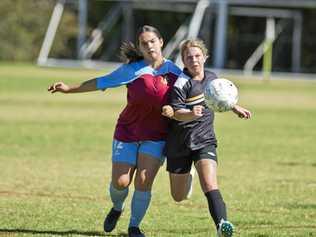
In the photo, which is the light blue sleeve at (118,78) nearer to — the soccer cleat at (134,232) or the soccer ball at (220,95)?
the soccer ball at (220,95)

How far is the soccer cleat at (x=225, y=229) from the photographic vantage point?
7.89 meters

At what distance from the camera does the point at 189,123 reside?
8.45 metres

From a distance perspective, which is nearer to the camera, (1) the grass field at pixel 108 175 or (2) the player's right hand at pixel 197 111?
(2) the player's right hand at pixel 197 111

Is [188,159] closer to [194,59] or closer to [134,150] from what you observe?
[134,150]

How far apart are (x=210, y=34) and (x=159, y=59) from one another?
4551 cm

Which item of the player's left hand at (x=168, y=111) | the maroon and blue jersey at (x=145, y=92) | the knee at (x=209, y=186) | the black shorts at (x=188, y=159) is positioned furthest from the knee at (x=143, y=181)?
the player's left hand at (x=168, y=111)

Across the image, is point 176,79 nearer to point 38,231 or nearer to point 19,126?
point 38,231

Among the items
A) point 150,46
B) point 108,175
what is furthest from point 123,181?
point 108,175

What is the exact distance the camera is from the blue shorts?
344 inches

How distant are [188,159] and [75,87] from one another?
126cm

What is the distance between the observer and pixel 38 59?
54.6 meters

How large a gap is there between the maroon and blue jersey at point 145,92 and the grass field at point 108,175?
0.99 m

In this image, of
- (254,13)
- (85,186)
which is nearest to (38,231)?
(85,186)

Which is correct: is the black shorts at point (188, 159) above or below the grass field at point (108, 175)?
above
